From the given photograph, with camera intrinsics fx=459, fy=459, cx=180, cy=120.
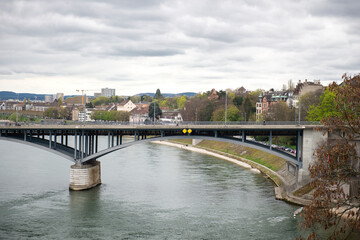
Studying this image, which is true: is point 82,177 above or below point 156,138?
below

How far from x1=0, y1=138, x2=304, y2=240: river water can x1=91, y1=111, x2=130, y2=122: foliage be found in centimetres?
7730

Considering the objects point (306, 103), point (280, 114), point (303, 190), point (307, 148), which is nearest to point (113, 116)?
point (280, 114)

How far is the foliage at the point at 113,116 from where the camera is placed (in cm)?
13612

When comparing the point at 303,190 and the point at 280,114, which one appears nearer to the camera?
the point at 303,190

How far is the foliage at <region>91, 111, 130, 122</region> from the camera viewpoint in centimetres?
13612

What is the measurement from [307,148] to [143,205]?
15.6 m

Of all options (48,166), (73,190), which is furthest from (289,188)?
(48,166)

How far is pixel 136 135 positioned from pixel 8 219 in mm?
16032

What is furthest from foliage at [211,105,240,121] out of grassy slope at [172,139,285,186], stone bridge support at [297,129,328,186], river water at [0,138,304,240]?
stone bridge support at [297,129,328,186]

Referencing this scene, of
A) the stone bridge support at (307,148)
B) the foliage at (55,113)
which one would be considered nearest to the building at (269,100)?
the stone bridge support at (307,148)

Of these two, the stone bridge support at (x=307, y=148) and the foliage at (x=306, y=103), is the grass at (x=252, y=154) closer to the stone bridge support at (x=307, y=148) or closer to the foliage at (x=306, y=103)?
the foliage at (x=306, y=103)

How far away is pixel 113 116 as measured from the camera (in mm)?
140250

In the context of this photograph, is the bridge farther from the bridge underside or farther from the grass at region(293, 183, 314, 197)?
A: the grass at region(293, 183, 314, 197)

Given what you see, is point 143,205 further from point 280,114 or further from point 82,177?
point 280,114
